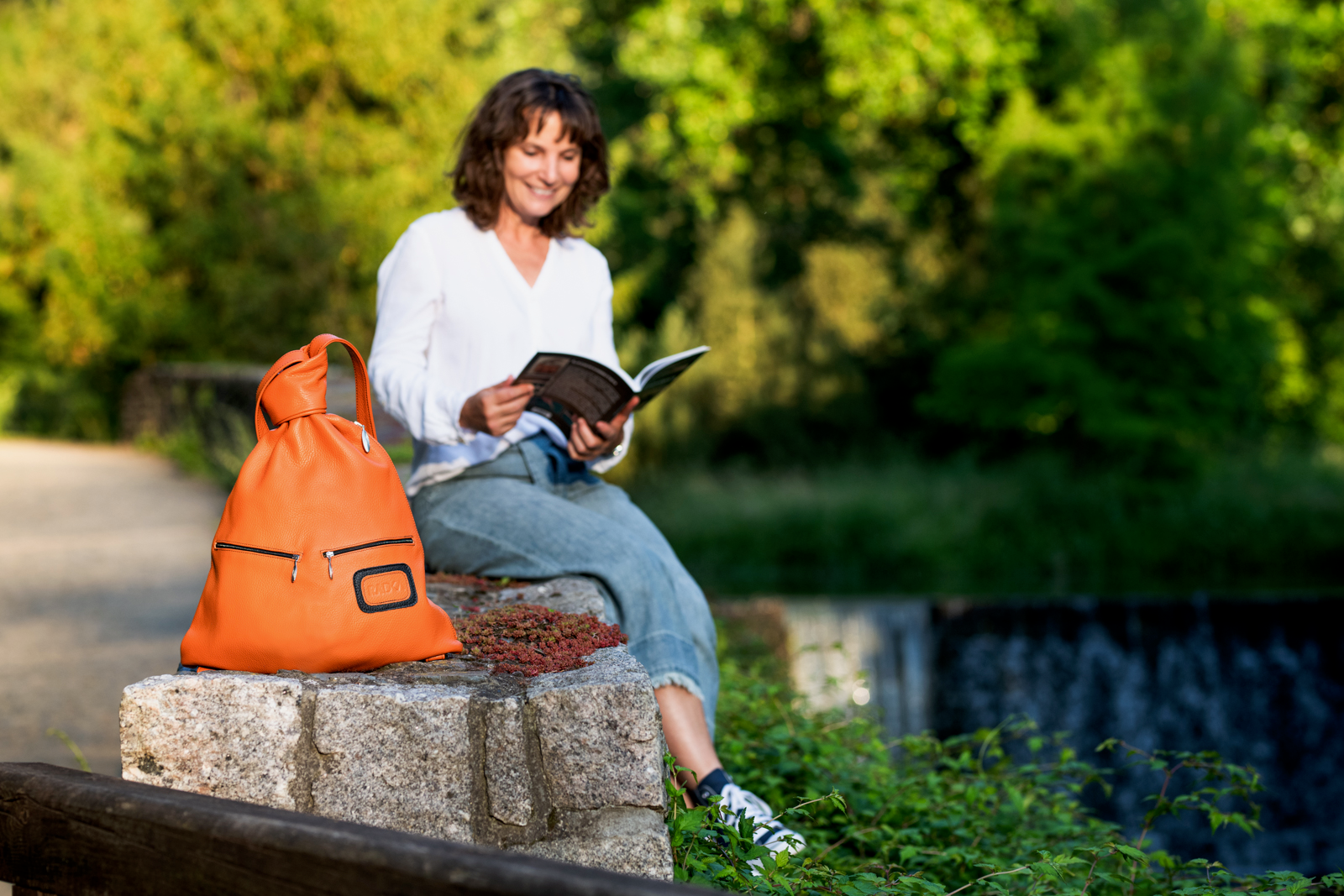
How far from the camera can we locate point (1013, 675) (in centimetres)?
951

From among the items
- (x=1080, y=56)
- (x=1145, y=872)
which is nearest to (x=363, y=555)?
(x=1145, y=872)

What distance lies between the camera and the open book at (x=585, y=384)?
282cm

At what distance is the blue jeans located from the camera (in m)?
2.95

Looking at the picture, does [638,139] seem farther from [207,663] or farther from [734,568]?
[207,663]

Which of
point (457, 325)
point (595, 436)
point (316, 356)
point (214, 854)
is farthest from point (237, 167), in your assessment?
point (214, 854)

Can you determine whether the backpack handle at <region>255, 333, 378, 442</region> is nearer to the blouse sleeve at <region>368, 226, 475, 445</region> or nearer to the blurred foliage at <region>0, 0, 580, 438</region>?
the blouse sleeve at <region>368, 226, 475, 445</region>

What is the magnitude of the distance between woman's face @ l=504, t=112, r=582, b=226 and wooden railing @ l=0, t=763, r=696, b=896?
1.88 meters

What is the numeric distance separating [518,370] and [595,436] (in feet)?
1.07

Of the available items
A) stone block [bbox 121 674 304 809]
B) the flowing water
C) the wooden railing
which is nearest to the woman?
stone block [bbox 121 674 304 809]

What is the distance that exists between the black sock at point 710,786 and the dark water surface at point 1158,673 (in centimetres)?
700

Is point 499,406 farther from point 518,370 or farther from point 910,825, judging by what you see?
point 910,825

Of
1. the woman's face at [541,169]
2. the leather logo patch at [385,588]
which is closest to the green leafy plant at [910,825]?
the leather logo patch at [385,588]

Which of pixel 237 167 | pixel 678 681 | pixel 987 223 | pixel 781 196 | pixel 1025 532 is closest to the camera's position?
pixel 678 681

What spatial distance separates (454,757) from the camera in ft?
7.17
